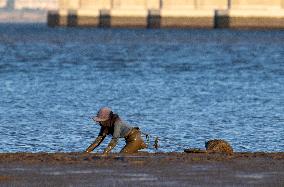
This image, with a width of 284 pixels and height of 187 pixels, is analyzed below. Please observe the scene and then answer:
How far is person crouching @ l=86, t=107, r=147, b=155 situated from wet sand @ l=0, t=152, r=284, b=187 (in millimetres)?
440

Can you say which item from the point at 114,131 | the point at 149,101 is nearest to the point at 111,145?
the point at 114,131

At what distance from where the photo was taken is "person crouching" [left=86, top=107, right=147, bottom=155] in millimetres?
21453

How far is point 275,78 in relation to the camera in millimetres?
69938

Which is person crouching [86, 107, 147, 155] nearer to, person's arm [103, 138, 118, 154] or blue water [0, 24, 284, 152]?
person's arm [103, 138, 118, 154]

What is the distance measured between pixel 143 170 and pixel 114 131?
Result: 325 centimetres

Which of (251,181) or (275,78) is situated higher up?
(251,181)

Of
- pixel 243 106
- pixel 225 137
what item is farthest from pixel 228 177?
pixel 243 106

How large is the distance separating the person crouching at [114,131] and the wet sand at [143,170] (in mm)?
440

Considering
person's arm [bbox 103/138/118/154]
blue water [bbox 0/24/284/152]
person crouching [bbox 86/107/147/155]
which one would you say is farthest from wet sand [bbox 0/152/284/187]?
blue water [bbox 0/24/284/152]

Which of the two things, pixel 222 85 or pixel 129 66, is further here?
pixel 129 66

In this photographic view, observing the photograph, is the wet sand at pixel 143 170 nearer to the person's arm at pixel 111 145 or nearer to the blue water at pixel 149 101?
the person's arm at pixel 111 145

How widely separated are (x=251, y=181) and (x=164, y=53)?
336ft

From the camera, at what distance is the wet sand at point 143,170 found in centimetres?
1708

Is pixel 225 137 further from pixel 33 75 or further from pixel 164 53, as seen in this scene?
pixel 164 53
